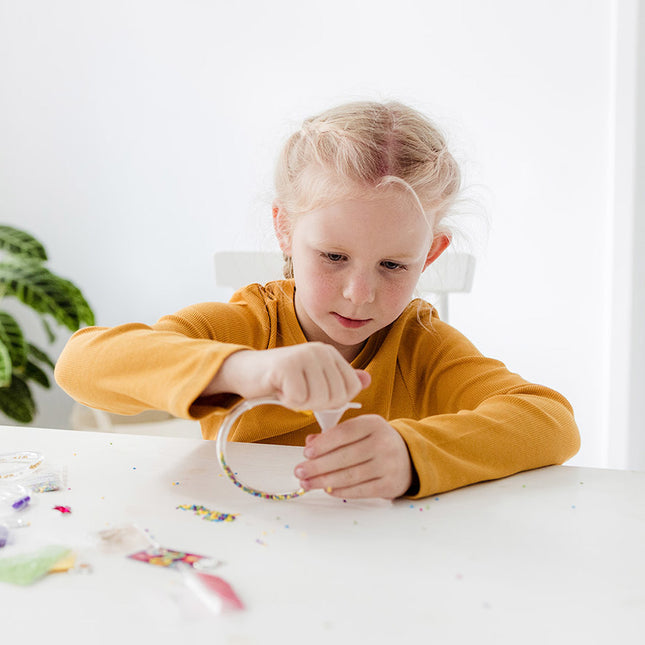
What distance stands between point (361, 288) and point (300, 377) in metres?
0.27

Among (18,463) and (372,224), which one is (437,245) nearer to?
(372,224)

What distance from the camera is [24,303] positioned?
6.97 ft

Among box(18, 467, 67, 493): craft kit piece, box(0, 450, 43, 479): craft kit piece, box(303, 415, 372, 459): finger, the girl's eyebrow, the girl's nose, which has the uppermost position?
the girl's eyebrow

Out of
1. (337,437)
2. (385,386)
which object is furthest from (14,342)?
(337,437)

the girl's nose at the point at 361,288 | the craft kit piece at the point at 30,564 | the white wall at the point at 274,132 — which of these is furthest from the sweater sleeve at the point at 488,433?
the white wall at the point at 274,132

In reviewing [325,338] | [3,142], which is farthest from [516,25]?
[3,142]

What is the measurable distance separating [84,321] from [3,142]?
929 mm

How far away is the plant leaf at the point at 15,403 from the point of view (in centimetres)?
222

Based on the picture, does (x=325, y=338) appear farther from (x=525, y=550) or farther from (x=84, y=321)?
(x=84, y=321)

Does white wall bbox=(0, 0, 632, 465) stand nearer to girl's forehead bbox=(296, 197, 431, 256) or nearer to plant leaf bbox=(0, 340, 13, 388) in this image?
plant leaf bbox=(0, 340, 13, 388)

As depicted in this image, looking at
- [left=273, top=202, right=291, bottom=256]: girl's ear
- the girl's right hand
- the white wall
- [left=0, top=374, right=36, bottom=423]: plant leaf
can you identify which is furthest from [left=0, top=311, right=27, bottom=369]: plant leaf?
the girl's right hand

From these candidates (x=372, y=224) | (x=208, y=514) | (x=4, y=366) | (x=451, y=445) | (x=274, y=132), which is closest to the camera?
(x=208, y=514)

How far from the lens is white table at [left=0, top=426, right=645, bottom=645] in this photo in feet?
1.26

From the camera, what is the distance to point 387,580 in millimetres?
442
